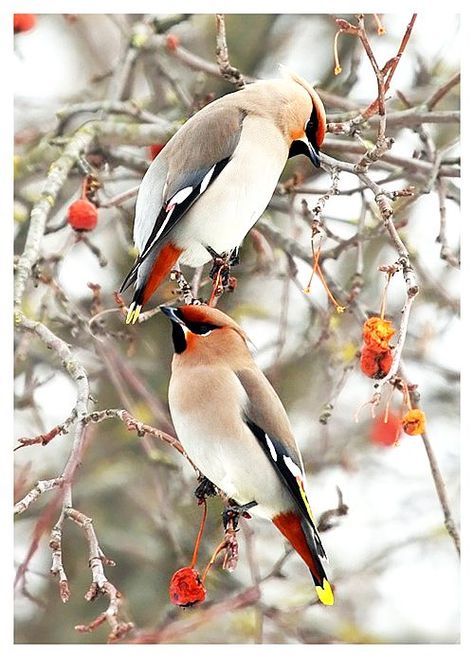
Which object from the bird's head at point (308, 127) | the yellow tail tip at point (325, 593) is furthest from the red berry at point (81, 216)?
the yellow tail tip at point (325, 593)

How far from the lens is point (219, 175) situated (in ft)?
6.23

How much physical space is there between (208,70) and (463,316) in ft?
2.47

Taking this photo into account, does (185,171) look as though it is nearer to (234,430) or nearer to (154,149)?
(154,149)

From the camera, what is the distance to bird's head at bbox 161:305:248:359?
1.87m

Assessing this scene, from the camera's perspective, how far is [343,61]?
211 cm

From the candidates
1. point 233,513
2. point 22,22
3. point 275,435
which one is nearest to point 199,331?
point 275,435

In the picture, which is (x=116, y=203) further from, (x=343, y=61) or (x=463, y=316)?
(x=463, y=316)

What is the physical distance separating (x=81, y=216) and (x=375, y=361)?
0.67 meters

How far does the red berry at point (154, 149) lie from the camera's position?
6.75 feet

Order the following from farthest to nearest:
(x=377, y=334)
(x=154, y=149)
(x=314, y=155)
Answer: (x=154, y=149)
(x=314, y=155)
(x=377, y=334)

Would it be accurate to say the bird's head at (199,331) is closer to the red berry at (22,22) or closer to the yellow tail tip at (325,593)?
the yellow tail tip at (325,593)

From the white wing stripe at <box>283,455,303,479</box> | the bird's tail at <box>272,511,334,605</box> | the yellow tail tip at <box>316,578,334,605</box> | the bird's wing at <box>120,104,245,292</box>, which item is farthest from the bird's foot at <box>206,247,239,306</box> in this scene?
the yellow tail tip at <box>316,578,334,605</box>

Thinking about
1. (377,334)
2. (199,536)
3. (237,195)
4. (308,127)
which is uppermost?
(308,127)
